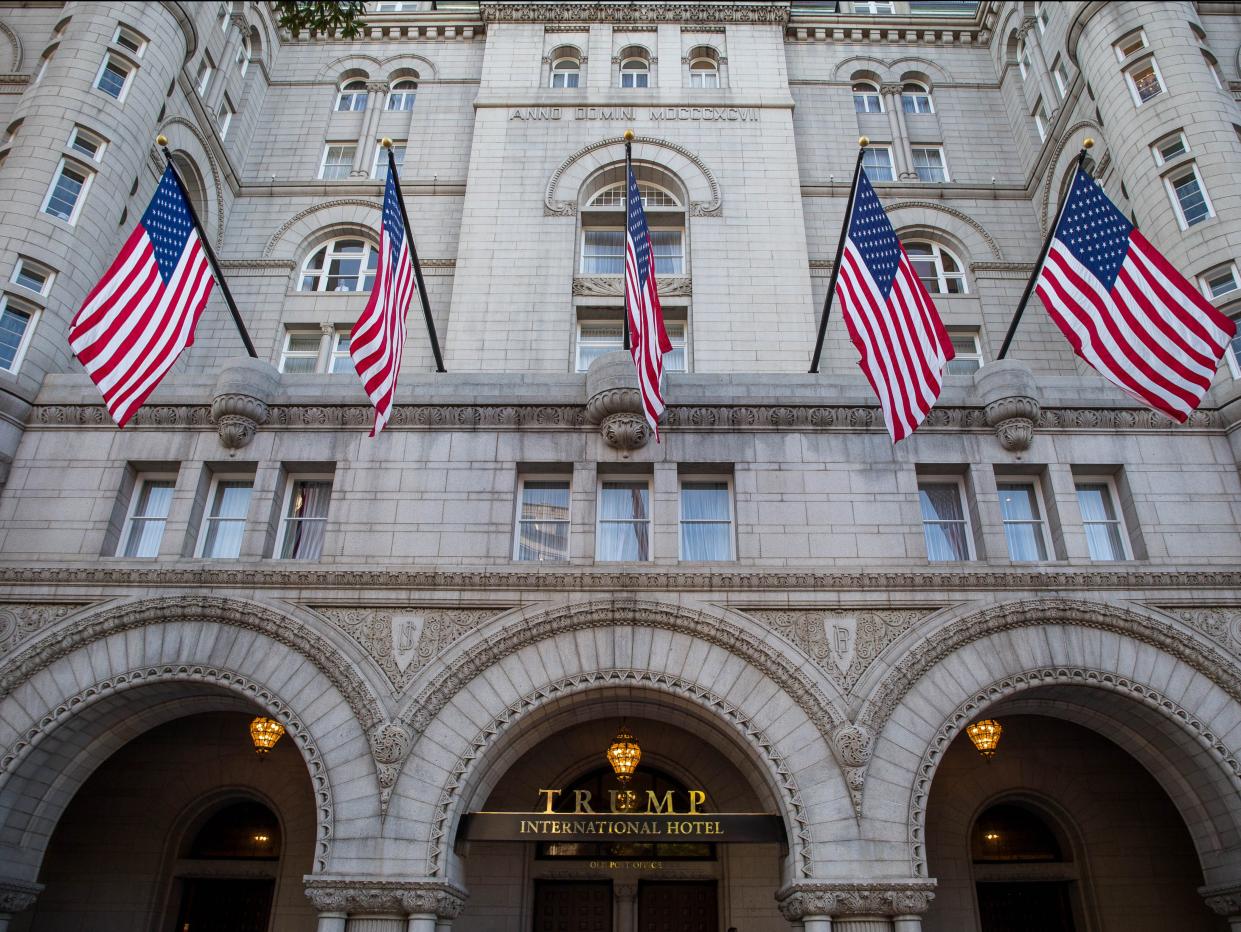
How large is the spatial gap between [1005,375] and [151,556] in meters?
16.0

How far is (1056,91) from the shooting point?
26.0 meters

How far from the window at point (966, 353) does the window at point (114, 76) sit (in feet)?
73.5

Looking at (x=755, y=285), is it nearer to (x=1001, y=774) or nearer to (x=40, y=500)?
(x=1001, y=774)

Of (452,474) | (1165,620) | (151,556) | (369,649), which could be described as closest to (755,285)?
(452,474)

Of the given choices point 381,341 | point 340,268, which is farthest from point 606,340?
point 381,341

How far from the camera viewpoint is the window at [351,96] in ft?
96.7

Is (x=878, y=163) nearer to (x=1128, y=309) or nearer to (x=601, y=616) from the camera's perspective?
(x=1128, y=309)

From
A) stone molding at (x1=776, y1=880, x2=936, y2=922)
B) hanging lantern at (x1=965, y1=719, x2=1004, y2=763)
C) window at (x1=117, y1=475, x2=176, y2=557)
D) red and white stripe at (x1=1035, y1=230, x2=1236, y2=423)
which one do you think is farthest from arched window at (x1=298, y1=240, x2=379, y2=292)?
stone molding at (x1=776, y1=880, x2=936, y2=922)

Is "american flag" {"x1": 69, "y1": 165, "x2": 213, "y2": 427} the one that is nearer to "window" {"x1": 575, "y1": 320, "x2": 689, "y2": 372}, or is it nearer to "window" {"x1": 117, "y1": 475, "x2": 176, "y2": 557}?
"window" {"x1": 117, "y1": 475, "x2": 176, "y2": 557}

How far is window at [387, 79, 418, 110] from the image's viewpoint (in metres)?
29.4

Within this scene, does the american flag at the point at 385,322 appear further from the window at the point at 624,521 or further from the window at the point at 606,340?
the window at the point at 606,340

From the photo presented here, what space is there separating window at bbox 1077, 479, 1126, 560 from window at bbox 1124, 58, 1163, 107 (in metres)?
11.6

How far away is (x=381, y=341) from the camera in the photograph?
565 inches

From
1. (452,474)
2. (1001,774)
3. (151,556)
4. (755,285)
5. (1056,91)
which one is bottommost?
(1001,774)
